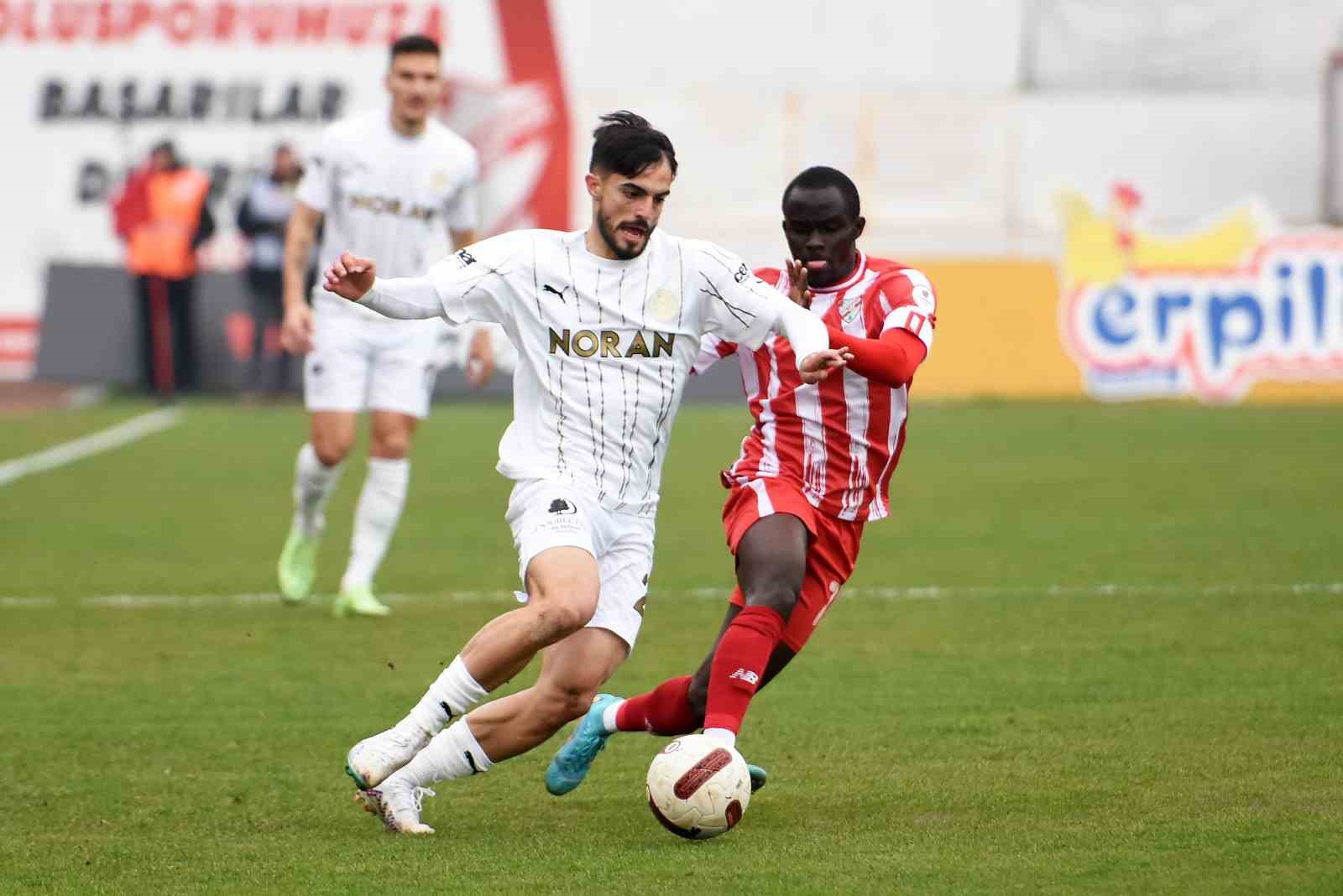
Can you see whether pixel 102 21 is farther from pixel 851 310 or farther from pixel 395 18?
pixel 851 310

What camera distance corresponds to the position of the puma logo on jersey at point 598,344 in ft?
19.2

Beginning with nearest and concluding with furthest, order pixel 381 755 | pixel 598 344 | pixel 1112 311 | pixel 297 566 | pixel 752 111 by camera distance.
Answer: pixel 381 755 < pixel 598 344 < pixel 297 566 < pixel 1112 311 < pixel 752 111

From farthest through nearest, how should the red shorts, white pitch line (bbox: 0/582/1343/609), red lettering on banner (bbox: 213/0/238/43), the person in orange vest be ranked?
red lettering on banner (bbox: 213/0/238/43) → the person in orange vest → white pitch line (bbox: 0/582/1343/609) → the red shorts

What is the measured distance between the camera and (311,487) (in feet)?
31.9

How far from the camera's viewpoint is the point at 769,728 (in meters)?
7.01

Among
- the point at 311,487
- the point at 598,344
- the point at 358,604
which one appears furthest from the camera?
the point at 311,487

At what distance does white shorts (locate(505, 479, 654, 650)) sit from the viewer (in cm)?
568

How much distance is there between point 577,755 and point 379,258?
4.11 metres

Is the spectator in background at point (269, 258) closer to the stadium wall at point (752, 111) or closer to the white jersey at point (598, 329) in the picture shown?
the stadium wall at point (752, 111)

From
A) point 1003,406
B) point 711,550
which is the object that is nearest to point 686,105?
point 1003,406

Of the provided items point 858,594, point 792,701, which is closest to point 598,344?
point 792,701

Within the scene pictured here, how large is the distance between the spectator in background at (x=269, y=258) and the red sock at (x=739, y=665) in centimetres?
1708

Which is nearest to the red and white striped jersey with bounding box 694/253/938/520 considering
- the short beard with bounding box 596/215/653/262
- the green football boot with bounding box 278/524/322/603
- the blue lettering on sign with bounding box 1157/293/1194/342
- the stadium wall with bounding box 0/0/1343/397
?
the short beard with bounding box 596/215/653/262

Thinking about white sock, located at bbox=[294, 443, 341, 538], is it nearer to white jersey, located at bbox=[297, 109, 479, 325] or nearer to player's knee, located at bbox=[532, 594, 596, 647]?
white jersey, located at bbox=[297, 109, 479, 325]
